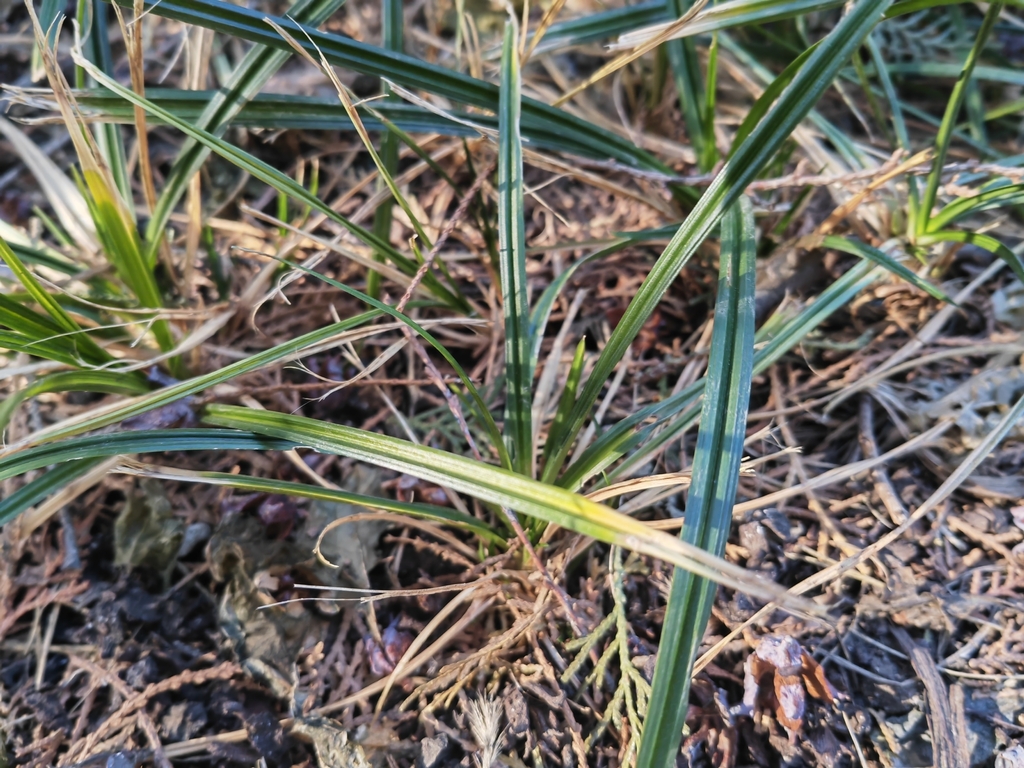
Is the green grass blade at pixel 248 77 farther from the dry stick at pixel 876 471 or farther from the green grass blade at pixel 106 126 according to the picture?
the dry stick at pixel 876 471

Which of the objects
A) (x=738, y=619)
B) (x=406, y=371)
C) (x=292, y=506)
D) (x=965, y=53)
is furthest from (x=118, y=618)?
(x=965, y=53)

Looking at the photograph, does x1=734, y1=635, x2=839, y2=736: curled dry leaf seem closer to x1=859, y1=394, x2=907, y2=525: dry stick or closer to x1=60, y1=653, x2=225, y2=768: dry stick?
x1=859, y1=394, x2=907, y2=525: dry stick

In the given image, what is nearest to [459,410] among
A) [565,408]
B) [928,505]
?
[565,408]

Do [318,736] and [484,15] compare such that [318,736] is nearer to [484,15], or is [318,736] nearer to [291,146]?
[291,146]

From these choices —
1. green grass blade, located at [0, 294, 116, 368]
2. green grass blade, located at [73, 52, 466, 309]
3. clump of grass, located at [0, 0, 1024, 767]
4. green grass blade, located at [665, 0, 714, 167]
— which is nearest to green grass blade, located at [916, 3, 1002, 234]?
clump of grass, located at [0, 0, 1024, 767]

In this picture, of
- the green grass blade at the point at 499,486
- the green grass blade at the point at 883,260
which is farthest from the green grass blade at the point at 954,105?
the green grass blade at the point at 499,486

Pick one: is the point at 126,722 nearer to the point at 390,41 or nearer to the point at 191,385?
the point at 191,385
